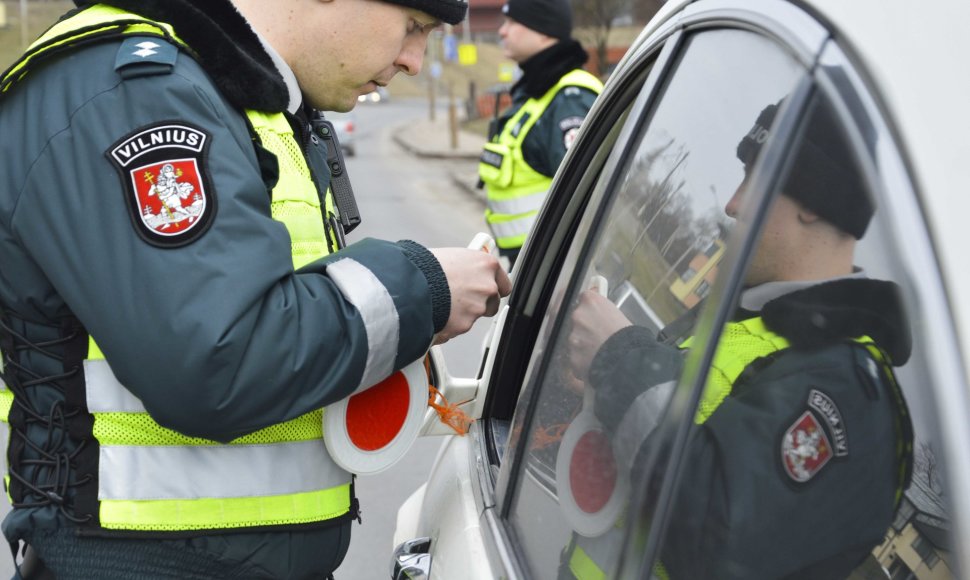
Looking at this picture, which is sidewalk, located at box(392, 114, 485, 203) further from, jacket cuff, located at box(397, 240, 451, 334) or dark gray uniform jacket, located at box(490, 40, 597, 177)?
jacket cuff, located at box(397, 240, 451, 334)

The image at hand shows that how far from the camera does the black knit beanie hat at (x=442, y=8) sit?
5.56 feet

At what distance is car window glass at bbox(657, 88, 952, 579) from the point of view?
82cm

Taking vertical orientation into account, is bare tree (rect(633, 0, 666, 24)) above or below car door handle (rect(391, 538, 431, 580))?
below

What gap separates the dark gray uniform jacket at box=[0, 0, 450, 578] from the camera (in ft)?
4.52

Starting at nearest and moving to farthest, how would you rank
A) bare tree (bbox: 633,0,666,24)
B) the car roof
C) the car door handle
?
the car roof < the car door handle < bare tree (bbox: 633,0,666,24)

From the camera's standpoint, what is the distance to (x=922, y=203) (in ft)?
2.48

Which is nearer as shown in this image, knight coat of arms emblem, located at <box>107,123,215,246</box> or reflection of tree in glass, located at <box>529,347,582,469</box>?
knight coat of arms emblem, located at <box>107,123,215,246</box>

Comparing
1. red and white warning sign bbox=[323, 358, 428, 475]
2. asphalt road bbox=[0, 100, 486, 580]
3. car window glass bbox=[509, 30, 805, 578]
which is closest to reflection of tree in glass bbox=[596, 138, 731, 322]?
car window glass bbox=[509, 30, 805, 578]

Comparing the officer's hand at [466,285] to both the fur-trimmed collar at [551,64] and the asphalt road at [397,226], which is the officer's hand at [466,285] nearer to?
the asphalt road at [397,226]

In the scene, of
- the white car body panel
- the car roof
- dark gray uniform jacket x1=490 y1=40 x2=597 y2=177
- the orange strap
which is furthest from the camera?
dark gray uniform jacket x1=490 y1=40 x2=597 y2=177

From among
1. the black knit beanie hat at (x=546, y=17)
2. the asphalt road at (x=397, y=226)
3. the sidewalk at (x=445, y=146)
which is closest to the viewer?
the asphalt road at (x=397, y=226)

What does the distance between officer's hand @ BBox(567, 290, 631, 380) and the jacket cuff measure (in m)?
0.20

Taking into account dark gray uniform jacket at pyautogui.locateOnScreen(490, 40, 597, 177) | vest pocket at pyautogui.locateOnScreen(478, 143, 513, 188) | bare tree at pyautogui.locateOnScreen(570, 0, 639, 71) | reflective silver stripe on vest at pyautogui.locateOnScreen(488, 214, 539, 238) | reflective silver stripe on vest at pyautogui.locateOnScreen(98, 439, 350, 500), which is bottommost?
bare tree at pyautogui.locateOnScreen(570, 0, 639, 71)

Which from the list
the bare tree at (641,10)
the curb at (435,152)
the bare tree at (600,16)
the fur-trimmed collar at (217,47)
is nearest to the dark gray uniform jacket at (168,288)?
the fur-trimmed collar at (217,47)
